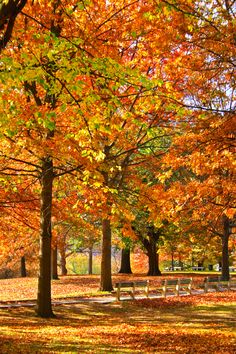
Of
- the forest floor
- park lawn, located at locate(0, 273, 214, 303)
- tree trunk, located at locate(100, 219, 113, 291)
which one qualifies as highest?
tree trunk, located at locate(100, 219, 113, 291)

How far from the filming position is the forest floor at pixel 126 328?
376 inches

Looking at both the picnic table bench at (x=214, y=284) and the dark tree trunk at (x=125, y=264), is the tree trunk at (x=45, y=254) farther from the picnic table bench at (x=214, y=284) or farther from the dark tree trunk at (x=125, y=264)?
the dark tree trunk at (x=125, y=264)

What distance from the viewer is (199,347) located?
957cm

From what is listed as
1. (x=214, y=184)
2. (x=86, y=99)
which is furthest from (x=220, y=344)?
(x=86, y=99)

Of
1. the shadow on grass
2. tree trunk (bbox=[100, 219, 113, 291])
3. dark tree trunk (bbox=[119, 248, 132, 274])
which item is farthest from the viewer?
dark tree trunk (bbox=[119, 248, 132, 274])

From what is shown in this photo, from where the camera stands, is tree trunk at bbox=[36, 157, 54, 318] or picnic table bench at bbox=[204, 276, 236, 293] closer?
tree trunk at bbox=[36, 157, 54, 318]

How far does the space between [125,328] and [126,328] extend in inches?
1.2

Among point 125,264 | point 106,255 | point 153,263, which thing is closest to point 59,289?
point 106,255

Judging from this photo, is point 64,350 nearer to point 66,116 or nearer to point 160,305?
point 66,116

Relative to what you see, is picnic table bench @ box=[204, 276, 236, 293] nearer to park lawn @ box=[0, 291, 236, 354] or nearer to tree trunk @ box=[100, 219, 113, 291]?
park lawn @ box=[0, 291, 236, 354]

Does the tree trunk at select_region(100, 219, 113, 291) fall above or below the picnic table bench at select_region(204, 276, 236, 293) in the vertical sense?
above

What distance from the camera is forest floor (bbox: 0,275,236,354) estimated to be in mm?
9547

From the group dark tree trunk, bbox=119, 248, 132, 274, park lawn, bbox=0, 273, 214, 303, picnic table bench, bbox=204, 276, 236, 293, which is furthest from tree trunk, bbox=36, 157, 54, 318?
dark tree trunk, bbox=119, 248, 132, 274

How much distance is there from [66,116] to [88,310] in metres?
7.50
